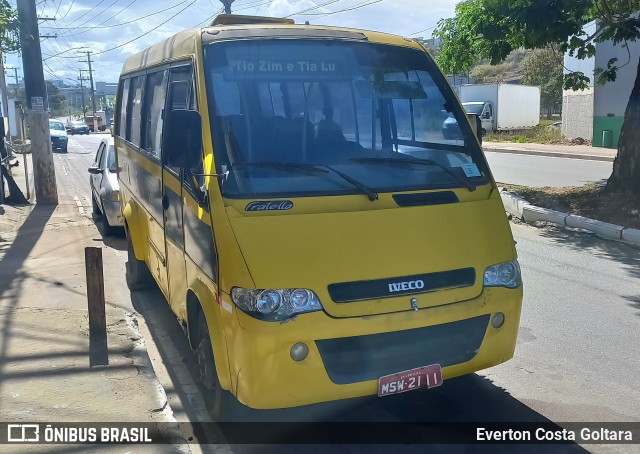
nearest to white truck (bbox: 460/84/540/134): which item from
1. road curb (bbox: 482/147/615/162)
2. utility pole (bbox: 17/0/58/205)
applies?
road curb (bbox: 482/147/615/162)

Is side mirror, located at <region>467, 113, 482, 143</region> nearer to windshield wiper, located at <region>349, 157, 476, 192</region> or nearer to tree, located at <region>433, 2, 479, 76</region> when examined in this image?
windshield wiper, located at <region>349, 157, 476, 192</region>

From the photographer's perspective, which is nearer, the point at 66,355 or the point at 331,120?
the point at 331,120

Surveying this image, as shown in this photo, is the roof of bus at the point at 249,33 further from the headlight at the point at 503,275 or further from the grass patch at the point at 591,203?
the grass patch at the point at 591,203

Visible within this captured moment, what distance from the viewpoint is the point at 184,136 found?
12.7 ft

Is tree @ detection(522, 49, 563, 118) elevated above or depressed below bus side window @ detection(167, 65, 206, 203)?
above

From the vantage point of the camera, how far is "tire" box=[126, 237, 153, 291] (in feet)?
23.4

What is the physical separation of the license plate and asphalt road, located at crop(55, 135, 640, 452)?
0.49 m

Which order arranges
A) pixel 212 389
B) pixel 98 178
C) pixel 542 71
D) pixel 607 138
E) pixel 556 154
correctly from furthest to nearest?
pixel 542 71 → pixel 607 138 → pixel 556 154 → pixel 98 178 → pixel 212 389

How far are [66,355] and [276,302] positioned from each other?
8.40ft

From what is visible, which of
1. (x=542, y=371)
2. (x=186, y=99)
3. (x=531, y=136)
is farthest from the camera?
(x=531, y=136)

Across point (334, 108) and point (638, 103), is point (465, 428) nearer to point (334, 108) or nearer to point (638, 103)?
point (334, 108)

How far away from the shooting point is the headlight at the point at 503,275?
3.79 metres

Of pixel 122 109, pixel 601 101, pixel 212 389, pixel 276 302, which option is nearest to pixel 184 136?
pixel 276 302

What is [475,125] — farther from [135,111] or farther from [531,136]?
[531,136]
